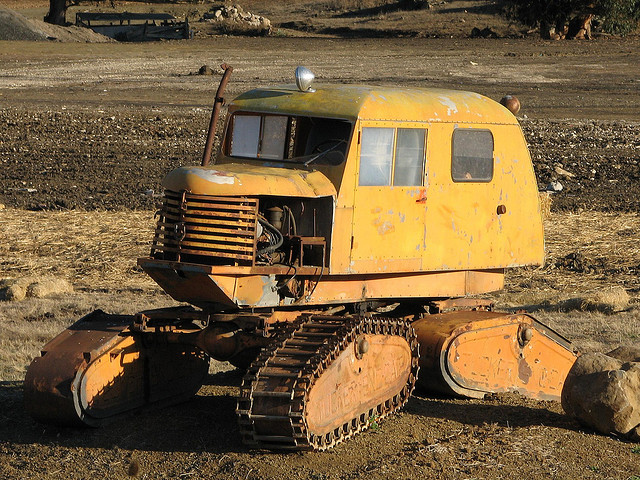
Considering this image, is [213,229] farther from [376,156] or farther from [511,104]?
[511,104]

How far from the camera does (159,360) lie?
11.2 m

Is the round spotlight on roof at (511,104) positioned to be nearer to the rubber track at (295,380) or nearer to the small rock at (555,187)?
the rubber track at (295,380)

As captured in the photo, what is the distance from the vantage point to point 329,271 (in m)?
10.2

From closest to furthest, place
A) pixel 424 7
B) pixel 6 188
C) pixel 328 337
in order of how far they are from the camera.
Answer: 1. pixel 328 337
2. pixel 6 188
3. pixel 424 7

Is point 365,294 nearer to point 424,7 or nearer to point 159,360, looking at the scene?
point 159,360

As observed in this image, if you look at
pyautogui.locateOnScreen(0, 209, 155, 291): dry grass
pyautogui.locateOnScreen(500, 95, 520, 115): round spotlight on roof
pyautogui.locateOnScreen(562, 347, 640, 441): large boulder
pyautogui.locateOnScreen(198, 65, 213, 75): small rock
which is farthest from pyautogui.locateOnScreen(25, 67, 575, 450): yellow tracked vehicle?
pyautogui.locateOnScreen(198, 65, 213, 75): small rock

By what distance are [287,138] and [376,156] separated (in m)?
1.03

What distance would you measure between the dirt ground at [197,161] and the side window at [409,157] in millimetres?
2200

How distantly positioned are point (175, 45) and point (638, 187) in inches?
1353

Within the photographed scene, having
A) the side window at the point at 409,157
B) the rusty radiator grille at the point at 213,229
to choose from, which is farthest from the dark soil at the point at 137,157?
the rusty radiator grille at the point at 213,229

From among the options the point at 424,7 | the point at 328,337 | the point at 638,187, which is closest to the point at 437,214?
the point at 328,337

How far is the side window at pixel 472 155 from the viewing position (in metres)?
11.2

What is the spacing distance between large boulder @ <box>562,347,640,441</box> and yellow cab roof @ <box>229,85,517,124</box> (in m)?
2.68

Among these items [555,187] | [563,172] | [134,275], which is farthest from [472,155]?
[563,172]
